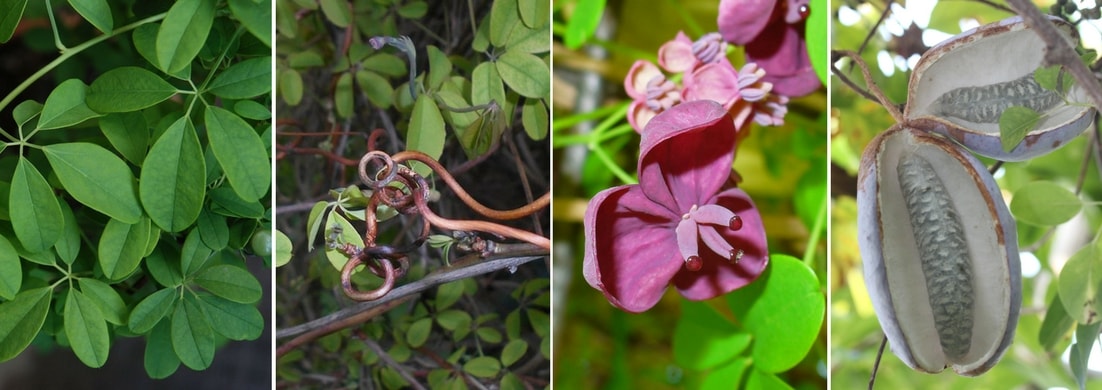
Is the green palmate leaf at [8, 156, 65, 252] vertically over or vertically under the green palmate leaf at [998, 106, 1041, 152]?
under

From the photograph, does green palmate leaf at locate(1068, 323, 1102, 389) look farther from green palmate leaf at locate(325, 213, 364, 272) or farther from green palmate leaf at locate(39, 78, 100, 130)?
green palmate leaf at locate(39, 78, 100, 130)

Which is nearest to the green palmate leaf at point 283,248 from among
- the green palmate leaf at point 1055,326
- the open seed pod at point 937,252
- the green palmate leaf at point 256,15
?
the green palmate leaf at point 256,15

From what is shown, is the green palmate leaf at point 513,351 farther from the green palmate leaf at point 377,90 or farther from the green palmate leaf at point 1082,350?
the green palmate leaf at point 1082,350

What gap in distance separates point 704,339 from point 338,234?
26 centimetres

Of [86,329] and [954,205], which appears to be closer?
[954,205]

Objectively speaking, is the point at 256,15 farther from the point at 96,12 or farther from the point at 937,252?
the point at 937,252

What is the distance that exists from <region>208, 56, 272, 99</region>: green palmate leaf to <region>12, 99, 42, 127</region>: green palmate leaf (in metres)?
0.13

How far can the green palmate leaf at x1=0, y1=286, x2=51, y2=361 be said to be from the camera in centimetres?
61

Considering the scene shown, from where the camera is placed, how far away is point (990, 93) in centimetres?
51

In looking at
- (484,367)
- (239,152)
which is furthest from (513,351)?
(239,152)

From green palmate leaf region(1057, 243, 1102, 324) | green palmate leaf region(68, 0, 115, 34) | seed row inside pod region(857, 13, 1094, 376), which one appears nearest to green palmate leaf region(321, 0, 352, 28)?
green palmate leaf region(68, 0, 115, 34)

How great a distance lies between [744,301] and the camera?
586 mm

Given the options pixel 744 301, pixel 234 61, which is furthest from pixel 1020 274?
pixel 234 61

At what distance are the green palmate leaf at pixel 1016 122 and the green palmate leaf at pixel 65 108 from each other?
575 millimetres
